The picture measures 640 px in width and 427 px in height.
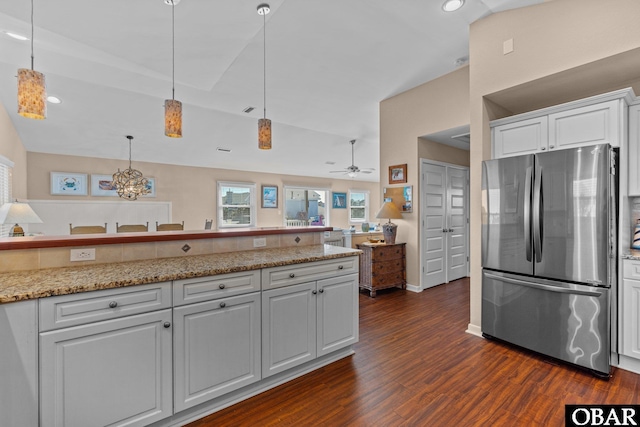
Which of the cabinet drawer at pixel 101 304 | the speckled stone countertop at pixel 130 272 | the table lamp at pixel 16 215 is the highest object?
the table lamp at pixel 16 215

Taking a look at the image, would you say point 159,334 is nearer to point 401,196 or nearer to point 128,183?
point 401,196

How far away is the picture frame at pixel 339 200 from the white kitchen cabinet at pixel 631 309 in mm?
8486

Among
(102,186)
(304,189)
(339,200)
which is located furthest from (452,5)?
(339,200)

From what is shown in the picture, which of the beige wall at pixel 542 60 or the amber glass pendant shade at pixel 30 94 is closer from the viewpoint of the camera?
the amber glass pendant shade at pixel 30 94

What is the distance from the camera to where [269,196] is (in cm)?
884

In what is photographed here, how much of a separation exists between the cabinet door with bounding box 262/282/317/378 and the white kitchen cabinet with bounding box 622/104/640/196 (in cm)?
271

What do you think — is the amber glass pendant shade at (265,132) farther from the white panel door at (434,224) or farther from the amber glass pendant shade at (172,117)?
the white panel door at (434,224)

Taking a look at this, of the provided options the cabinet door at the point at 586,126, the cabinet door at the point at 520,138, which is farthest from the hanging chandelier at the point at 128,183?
the cabinet door at the point at 586,126

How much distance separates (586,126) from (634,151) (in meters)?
0.40

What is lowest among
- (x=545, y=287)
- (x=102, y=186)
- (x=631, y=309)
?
(x=631, y=309)

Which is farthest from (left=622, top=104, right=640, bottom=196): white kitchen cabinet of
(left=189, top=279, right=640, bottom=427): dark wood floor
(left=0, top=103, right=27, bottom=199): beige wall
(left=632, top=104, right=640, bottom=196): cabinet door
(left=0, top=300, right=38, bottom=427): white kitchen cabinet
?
(left=0, top=103, right=27, bottom=199): beige wall

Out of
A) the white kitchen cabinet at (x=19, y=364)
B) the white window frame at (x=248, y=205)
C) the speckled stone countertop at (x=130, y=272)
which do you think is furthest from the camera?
the white window frame at (x=248, y=205)

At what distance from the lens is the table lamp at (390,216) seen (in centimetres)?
448

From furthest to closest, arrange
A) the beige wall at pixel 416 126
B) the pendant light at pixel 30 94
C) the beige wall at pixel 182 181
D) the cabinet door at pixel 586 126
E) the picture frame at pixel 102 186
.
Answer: the picture frame at pixel 102 186, the beige wall at pixel 182 181, the beige wall at pixel 416 126, the cabinet door at pixel 586 126, the pendant light at pixel 30 94
